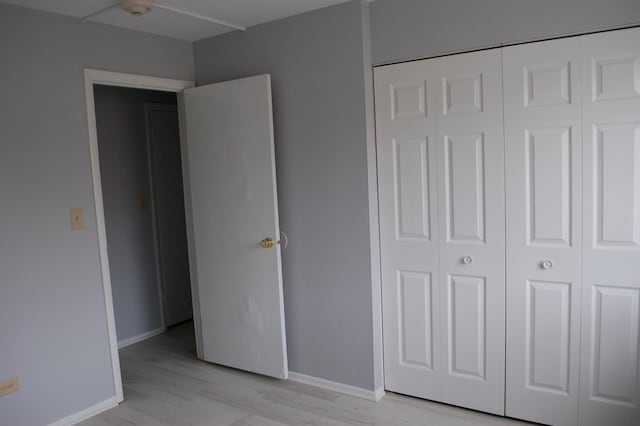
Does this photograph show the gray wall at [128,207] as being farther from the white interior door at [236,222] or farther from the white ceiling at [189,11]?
the white ceiling at [189,11]

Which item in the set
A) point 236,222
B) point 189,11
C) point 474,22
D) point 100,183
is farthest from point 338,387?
point 189,11

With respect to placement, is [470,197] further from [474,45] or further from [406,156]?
[474,45]

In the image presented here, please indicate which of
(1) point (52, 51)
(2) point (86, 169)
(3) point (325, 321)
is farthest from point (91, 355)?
(1) point (52, 51)

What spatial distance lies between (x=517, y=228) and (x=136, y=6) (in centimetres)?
223

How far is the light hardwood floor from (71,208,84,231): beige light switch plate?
3.77ft

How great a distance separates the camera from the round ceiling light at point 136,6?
2.38 metres

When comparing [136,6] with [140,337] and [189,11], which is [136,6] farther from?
[140,337]

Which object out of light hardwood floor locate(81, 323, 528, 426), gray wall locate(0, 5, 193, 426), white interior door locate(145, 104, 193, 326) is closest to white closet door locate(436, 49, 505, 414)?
light hardwood floor locate(81, 323, 528, 426)

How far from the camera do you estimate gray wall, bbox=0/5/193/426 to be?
8.41ft

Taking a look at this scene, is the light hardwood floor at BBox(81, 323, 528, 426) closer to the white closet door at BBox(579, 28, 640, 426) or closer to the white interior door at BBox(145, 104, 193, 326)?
the white closet door at BBox(579, 28, 640, 426)

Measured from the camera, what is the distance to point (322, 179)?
2994 millimetres

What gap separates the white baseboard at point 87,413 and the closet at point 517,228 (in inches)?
68.7

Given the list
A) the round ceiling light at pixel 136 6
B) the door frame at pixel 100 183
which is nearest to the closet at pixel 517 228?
the round ceiling light at pixel 136 6

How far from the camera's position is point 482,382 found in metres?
2.69
